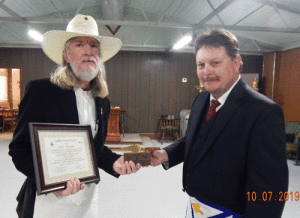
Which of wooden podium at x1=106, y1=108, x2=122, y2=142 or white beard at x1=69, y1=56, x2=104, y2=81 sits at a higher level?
white beard at x1=69, y1=56, x2=104, y2=81

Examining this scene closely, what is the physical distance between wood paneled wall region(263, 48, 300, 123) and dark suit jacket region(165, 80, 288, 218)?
22.3 feet

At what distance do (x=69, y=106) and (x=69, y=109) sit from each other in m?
0.02

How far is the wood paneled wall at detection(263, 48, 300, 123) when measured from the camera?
6773 millimetres

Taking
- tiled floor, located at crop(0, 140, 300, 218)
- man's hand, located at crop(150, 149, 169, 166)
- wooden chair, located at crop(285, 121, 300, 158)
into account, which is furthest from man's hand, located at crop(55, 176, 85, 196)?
wooden chair, located at crop(285, 121, 300, 158)

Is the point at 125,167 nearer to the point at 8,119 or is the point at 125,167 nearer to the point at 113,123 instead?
the point at 113,123

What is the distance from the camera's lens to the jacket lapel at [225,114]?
1185mm

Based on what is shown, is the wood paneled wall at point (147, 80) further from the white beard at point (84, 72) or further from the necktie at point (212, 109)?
the necktie at point (212, 109)

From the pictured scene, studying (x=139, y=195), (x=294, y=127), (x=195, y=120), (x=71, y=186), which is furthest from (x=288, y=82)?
(x=71, y=186)

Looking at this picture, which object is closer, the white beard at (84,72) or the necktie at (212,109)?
the necktie at (212,109)

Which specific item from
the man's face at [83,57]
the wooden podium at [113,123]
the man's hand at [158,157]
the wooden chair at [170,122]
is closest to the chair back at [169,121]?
the wooden chair at [170,122]

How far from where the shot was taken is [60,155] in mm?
1141

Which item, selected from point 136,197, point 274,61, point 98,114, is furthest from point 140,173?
point 274,61

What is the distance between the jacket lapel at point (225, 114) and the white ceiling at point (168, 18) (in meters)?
3.54

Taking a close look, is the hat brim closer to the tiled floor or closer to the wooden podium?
the tiled floor
